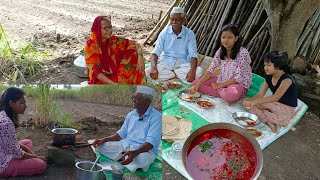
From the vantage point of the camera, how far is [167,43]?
17.3 ft

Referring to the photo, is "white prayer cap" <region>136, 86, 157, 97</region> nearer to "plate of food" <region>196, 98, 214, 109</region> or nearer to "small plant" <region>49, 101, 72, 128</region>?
"small plant" <region>49, 101, 72, 128</region>

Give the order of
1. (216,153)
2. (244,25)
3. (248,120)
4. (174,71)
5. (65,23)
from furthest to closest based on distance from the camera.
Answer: (65,23) → (244,25) → (174,71) → (248,120) → (216,153)

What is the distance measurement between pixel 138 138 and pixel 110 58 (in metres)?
1.82

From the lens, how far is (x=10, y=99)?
7.92 feet

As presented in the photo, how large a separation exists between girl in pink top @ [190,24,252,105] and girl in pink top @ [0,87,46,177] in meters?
2.60

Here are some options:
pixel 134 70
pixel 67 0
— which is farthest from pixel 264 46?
pixel 67 0

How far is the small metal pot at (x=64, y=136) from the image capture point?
97.5 inches

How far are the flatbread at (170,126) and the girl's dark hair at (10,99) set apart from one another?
1.78m

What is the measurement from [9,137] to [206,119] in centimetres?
242

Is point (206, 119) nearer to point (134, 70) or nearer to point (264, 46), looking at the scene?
point (134, 70)

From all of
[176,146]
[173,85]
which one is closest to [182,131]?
[176,146]

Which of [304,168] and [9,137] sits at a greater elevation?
[9,137]

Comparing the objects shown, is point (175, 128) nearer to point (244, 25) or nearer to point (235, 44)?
point (235, 44)

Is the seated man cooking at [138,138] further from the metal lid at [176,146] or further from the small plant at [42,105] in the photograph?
the metal lid at [176,146]
